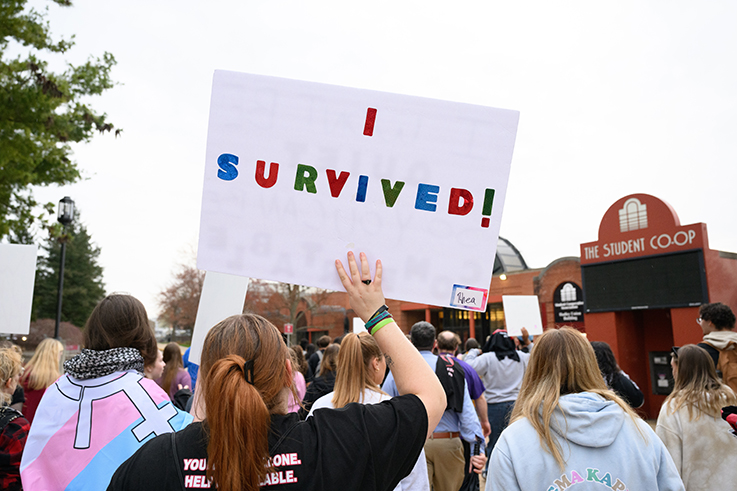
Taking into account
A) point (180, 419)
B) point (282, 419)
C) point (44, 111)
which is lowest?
point (180, 419)

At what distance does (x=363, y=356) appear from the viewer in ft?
12.6

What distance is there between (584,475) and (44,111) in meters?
12.2

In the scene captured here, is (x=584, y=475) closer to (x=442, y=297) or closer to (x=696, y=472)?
(x=442, y=297)

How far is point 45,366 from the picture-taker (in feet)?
17.0

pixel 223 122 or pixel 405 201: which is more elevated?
pixel 223 122

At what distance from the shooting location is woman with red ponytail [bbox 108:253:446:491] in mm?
1481

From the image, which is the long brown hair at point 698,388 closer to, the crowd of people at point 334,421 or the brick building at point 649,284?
the crowd of people at point 334,421

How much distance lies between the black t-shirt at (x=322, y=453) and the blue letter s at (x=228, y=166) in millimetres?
937

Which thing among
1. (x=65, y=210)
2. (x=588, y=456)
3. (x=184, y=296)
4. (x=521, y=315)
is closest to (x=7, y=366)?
(x=588, y=456)

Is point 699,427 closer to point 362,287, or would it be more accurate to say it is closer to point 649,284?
point 362,287

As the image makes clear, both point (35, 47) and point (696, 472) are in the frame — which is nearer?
point (696, 472)

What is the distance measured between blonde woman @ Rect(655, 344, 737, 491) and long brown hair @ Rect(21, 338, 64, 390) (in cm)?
528

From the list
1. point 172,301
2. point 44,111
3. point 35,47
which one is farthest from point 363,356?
point 172,301

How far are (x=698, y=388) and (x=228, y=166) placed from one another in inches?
143
